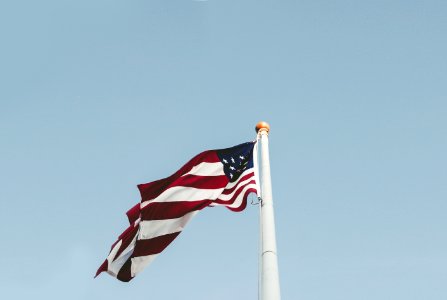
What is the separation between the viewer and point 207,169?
1244 cm

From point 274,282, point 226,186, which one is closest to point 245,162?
point 226,186

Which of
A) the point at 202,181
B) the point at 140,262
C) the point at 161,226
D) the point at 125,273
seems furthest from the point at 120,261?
the point at 202,181

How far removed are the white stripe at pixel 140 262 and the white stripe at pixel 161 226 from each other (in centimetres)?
51

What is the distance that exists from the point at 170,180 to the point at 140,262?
7.08ft

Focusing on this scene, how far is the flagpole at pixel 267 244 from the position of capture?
355 inches

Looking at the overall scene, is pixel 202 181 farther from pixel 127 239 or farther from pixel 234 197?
pixel 127 239

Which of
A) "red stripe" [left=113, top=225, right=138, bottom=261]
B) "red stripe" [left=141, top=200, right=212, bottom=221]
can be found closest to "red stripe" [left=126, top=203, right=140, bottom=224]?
"red stripe" [left=113, top=225, right=138, bottom=261]

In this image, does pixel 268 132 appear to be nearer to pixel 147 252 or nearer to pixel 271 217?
pixel 271 217

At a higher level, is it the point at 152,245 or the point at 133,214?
the point at 133,214

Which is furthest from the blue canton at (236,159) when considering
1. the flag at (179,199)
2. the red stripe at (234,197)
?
the red stripe at (234,197)

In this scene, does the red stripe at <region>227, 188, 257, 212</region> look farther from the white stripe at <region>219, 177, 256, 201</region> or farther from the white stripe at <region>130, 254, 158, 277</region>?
the white stripe at <region>130, 254, 158, 277</region>

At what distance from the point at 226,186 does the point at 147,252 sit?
2407 mm

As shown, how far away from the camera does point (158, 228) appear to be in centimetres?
1170

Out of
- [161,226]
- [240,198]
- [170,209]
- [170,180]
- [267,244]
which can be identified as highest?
[170,180]
